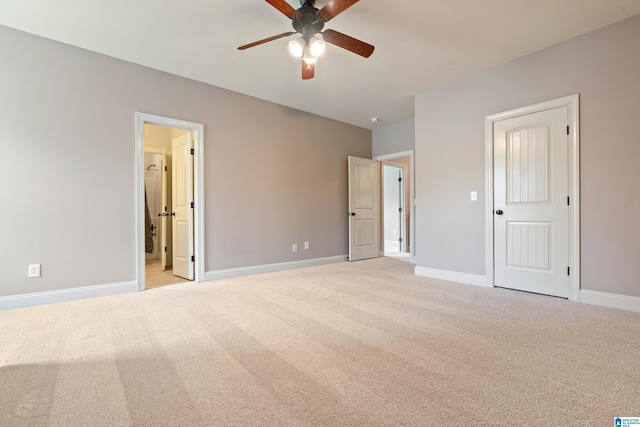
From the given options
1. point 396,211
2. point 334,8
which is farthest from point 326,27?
point 396,211

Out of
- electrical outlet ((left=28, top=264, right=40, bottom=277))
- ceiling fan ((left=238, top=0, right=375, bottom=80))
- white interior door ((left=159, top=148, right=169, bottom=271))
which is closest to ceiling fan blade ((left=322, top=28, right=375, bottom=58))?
ceiling fan ((left=238, top=0, right=375, bottom=80))

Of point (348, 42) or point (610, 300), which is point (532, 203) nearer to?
point (610, 300)

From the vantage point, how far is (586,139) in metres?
3.01

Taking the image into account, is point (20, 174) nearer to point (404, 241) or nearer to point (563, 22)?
point (563, 22)

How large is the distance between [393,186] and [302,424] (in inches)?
298

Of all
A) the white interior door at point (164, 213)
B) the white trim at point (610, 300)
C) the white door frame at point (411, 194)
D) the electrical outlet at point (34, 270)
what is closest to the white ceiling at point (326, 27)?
the white door frame at point (411, 194)

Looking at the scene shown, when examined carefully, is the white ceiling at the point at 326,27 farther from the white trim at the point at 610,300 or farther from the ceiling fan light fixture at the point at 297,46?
the white trim at the point at 610,300

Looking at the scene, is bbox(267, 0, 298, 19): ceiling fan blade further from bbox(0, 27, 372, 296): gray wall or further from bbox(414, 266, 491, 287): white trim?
bbox(414, 266, 491, 287): white trim

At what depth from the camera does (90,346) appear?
206 cm

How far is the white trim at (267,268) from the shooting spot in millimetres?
4191

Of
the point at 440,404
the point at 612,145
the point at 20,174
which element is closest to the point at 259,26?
the point at 20,174

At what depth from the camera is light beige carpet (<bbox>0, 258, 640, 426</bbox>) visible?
135 cm

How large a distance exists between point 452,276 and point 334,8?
3.50m

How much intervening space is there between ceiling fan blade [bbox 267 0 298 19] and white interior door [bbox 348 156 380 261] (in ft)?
11.8
